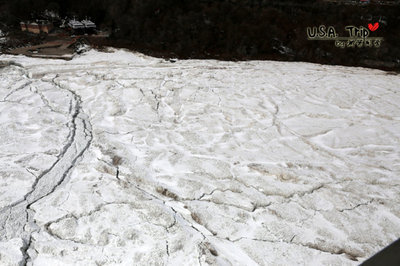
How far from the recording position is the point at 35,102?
13.8ft

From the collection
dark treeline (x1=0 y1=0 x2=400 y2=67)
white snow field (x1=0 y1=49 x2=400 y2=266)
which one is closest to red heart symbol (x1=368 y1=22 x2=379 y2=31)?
dark treeline (x1=0 y1=0 x2=400 y2=67)

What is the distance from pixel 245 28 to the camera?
7359 mm

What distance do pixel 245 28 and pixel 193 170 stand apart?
559 centimetres

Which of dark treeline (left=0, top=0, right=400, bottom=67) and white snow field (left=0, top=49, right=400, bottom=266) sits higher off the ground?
dark treeline (left=0, top=0, right=400, bottom=67)

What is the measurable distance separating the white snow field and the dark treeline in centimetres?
222

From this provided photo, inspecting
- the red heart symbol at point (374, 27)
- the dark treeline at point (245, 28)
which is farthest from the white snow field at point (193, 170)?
the red heart symbol at point (374, 27)

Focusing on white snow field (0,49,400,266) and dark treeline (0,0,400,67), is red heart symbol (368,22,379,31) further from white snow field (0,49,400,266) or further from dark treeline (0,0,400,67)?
white snow field (0,49,400,266)

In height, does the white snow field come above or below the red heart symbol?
below

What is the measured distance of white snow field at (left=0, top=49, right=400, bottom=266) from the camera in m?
2.03

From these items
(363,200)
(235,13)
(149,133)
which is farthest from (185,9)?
(363,200)

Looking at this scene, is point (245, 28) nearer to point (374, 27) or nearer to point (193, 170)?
point (374, 27)

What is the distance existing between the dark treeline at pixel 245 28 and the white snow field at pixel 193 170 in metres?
2.22

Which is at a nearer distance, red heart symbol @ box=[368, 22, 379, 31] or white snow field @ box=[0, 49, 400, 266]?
white snow field @ box=[0, 49, 400, 266]

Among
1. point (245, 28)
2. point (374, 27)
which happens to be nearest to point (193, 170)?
point (245, 28)
